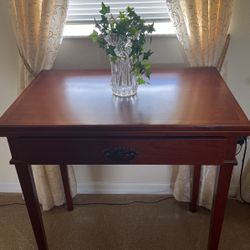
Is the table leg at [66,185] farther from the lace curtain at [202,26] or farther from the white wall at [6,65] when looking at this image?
the lace curtain at [202,26]

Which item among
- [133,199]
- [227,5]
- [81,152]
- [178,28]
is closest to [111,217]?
[133,199]

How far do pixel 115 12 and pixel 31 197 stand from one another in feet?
3.01

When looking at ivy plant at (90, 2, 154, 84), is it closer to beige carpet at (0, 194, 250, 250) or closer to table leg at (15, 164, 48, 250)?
table leg at (15, 164, 48, 250)

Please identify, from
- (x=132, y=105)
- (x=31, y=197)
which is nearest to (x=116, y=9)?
(x=132, y=105)

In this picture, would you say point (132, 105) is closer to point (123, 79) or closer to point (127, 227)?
point (123, 79)

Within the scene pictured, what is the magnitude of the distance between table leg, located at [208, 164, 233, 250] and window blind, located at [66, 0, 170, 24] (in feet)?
2.56

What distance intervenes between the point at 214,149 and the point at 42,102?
0.65 metres

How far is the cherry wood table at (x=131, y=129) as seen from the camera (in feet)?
3.29

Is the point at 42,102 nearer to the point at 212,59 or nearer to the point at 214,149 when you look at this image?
the point at 214,149


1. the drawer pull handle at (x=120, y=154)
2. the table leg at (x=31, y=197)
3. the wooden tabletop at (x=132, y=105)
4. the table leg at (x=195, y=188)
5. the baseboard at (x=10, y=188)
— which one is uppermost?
the wooden tabletop at (x=132, y=105)

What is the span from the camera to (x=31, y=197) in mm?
1227

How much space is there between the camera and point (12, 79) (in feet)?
5.32

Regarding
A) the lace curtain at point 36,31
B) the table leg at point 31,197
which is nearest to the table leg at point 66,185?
the table leg at point 31,197

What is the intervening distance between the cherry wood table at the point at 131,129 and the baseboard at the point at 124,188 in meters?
0.66
